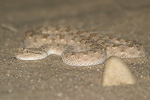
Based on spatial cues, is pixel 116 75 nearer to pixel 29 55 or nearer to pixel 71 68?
pixel 71 68

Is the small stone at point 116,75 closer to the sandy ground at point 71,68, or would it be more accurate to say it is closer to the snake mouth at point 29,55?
the sandy ground at point 71,68

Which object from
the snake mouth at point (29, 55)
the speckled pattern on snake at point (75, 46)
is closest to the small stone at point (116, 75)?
the speckled pattern on snake at point (75, 46)

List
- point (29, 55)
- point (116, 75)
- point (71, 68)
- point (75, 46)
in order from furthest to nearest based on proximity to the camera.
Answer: point (75, 46), point (29, 55), point (71, 68), point (116, 75)

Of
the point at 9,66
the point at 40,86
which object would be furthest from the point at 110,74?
the point at 9,66

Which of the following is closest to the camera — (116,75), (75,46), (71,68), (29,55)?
(116,75)

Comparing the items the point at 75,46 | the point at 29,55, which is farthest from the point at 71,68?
the point at 75,46

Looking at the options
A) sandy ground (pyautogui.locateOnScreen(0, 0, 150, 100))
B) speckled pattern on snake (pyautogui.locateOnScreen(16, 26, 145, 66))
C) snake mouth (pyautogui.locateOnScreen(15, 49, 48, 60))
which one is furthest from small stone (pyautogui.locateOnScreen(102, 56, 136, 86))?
snake mouth (pyautogui.locateOnScreen(15, 49, 48, 60))
